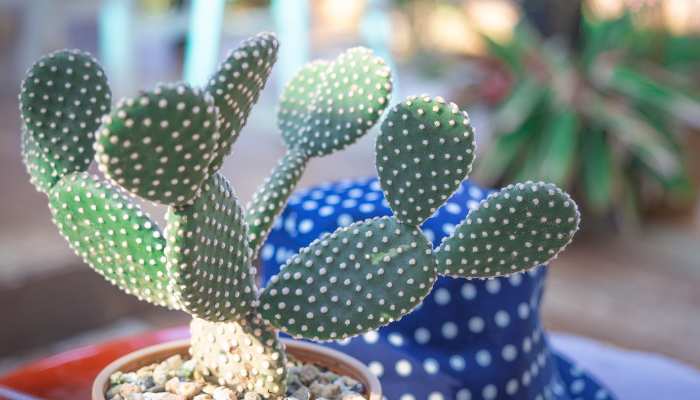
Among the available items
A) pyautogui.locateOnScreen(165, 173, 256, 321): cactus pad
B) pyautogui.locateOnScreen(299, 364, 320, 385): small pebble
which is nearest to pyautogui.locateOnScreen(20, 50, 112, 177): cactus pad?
pyautogui.locateOnScreen(165, 173, 256, 321): cactus pad

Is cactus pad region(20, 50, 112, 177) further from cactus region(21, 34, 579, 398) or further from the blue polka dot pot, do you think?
the blue polka dot pot

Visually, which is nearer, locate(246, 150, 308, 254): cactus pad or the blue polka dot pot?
locate(246, 150, 308, 254): cactus pad

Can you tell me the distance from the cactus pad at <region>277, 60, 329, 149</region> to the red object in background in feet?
1.13

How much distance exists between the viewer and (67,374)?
1.16 meters

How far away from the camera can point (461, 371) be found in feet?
3.72

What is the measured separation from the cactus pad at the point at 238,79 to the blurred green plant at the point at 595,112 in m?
2.61

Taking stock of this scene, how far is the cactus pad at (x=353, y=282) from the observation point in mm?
813

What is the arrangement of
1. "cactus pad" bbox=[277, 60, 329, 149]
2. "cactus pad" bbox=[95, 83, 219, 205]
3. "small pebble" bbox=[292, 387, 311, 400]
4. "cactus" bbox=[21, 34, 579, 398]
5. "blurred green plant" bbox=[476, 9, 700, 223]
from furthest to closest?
"blurred green plant" bbox=[476, 9, 700, 223] < "cactus pad" bbox=[277, 60, 329, 149] < "small pebble" bbox=[292, 387, 311, 400] < "cactus" bbox=[21, 34, 579, 398] < "cactus pad" bbox=[95, 83, 219, 205]

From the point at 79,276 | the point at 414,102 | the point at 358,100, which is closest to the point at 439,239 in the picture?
the point at 358,100

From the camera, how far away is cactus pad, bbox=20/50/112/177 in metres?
0.85

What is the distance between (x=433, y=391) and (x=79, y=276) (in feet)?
5.78

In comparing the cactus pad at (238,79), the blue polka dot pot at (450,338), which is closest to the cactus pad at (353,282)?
the cactus pad at (238,79)

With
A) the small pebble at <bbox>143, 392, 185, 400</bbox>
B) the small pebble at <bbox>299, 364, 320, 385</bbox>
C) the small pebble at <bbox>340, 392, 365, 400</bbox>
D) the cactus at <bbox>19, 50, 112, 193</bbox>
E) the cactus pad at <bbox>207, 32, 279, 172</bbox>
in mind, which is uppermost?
the cactus pad at <bbox>207, 32, 279, 172</bbox>

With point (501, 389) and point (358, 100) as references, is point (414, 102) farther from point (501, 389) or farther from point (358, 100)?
point (501, 389)
